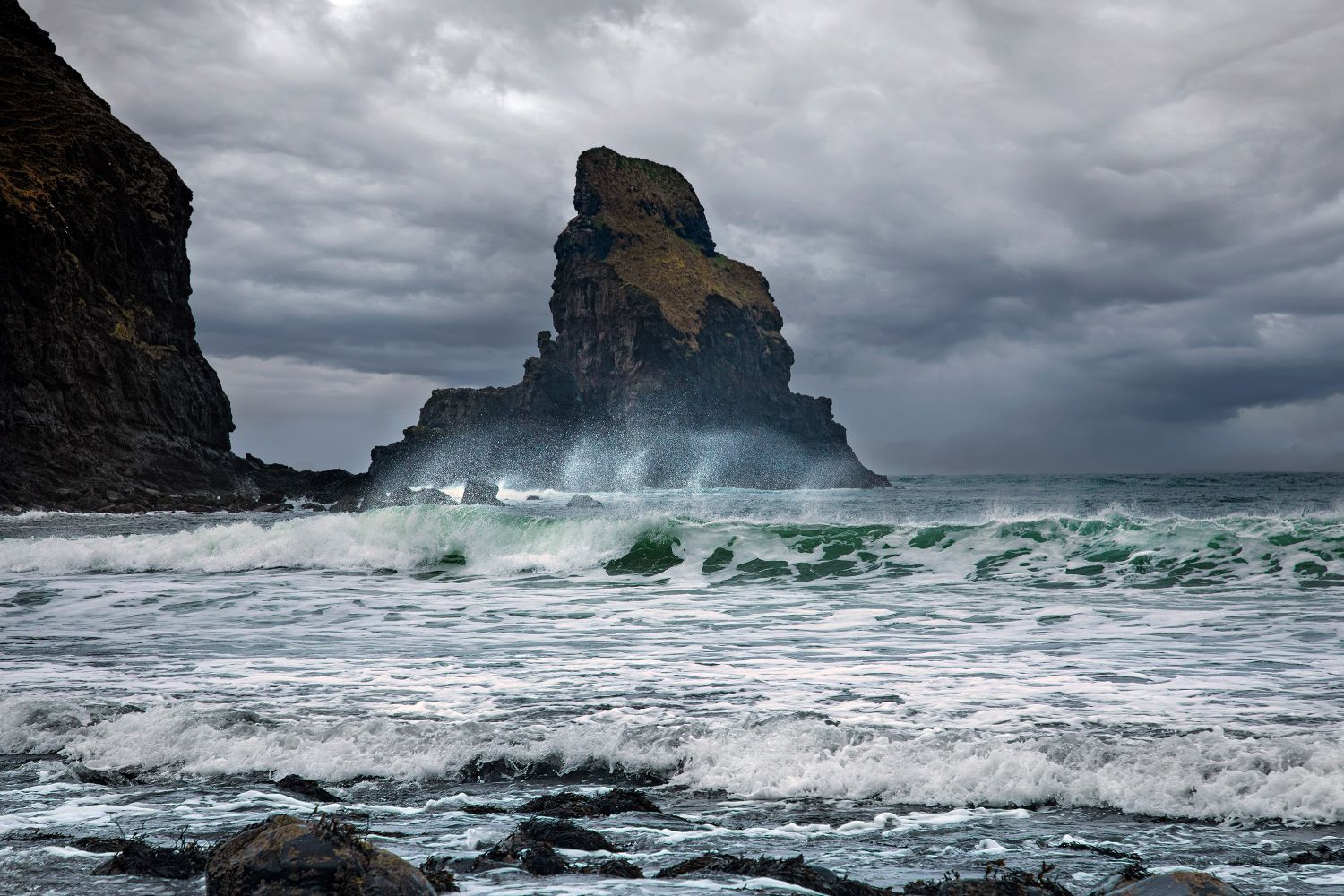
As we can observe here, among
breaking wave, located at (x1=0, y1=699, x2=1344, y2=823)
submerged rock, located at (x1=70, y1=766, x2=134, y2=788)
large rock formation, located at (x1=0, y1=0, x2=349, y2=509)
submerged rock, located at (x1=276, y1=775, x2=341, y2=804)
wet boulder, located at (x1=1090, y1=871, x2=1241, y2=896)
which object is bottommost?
submerged rock, located at (x1=70, y1=766, x2=134, y2=788)

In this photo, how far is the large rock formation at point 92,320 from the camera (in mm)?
49188

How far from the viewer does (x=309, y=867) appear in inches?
136

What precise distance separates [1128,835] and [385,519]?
19965 millimetres

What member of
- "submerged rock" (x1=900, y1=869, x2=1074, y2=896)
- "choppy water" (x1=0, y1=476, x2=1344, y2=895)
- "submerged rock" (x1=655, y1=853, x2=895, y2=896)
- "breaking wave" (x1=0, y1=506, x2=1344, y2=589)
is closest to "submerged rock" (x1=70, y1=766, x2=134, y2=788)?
"choppy water" (x1=0, y1=476, x2=1344, y2=895)

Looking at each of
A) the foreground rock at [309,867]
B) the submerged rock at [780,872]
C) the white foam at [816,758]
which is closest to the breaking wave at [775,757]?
the white foam at [816,758]

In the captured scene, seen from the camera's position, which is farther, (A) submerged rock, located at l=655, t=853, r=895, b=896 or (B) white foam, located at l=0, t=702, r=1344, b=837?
(B) white foam, located at l=0, t=702, r=1344, b=837

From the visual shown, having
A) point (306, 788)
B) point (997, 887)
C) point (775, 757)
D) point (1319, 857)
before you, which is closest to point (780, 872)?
point (997, 887)

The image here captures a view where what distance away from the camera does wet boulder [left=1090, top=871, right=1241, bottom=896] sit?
341 cm

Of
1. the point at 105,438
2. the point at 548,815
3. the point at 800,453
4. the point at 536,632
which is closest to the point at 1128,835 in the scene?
the point at 548,815

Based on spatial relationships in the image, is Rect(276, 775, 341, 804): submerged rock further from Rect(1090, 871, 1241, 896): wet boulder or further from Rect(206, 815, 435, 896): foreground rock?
Rect(1090, 871, 1241, 896): wet boulder

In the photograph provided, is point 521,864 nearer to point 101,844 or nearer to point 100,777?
point 101,844

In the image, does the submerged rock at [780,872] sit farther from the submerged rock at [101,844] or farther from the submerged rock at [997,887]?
the submerged rock at [101,844]

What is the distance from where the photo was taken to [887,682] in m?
8.37

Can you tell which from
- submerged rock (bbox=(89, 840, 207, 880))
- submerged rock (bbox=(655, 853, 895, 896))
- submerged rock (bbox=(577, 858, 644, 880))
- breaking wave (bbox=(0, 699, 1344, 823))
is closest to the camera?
submerged rock (bbox=(655, 853, 895, 896))
